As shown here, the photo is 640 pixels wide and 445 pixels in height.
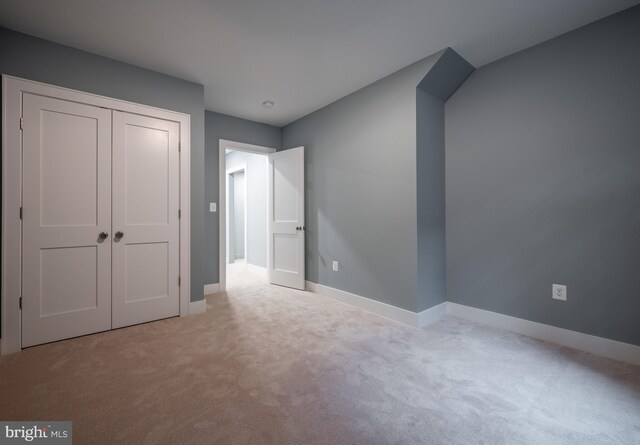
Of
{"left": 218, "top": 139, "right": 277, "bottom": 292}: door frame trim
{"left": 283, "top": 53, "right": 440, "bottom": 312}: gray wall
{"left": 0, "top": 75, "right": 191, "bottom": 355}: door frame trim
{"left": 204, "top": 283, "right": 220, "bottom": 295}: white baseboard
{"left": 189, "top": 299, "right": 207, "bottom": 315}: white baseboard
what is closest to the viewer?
{"left": 0, "top": 75, "right": 191, "bottom": 355}: door frame trim

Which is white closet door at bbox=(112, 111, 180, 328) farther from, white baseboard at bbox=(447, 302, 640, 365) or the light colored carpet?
white baseboard at bbox=(447, 302, 640, 365)

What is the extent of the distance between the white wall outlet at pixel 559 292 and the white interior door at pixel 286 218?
9.33 feet

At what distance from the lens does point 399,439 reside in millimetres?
1345

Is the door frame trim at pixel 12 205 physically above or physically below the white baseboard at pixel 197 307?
above

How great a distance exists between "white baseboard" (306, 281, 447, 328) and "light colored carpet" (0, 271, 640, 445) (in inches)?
5.7

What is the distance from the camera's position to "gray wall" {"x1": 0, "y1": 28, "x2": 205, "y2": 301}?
2.26 m

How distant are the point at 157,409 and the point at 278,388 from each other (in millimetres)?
685

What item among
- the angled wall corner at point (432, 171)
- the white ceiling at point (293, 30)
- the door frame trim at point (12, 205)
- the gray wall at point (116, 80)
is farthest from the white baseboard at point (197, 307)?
the white ceiling at point (293, 30)

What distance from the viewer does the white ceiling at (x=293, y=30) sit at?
201cm

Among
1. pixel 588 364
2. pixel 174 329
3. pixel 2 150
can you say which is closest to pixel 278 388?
pixel 174 329

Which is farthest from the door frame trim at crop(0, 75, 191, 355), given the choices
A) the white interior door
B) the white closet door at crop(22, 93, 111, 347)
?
the white interior door

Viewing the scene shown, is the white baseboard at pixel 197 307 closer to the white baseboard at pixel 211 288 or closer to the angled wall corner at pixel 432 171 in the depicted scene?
the white baseboard at pixel 211 288

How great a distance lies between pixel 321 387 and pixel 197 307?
1960 mm

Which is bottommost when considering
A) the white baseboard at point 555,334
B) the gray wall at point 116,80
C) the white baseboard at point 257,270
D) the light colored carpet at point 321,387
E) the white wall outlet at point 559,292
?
the light colored carpet at point 321,387
